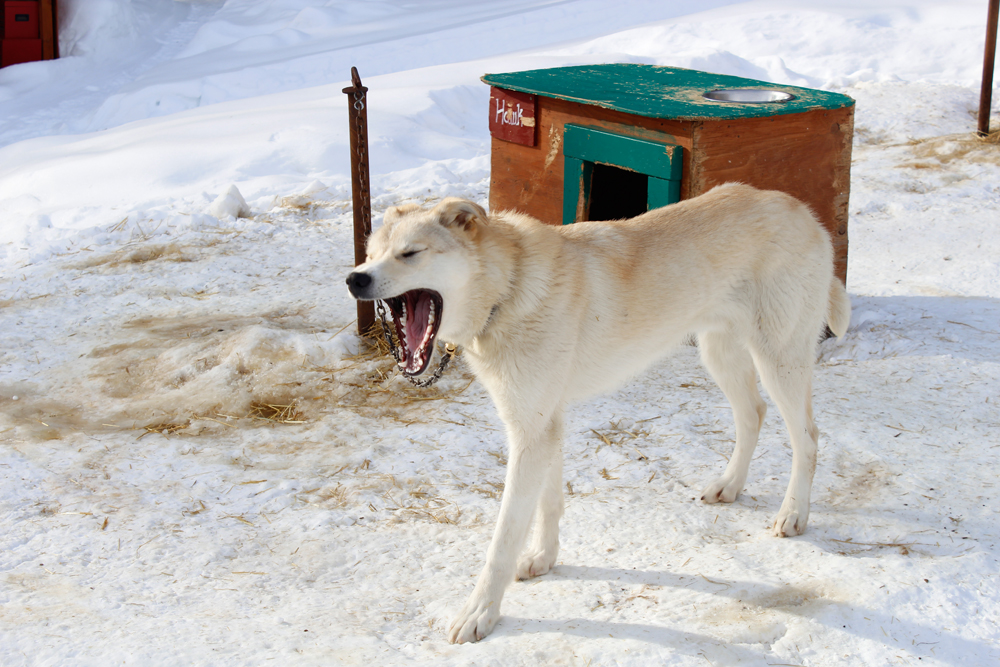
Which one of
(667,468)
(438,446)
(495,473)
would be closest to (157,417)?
(438,446)

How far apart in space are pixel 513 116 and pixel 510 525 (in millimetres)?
3444

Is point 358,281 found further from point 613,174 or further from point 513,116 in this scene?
point 613,174

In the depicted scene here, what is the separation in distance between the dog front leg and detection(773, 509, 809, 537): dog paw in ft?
3.59

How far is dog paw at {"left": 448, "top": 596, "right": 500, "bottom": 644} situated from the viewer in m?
2.67

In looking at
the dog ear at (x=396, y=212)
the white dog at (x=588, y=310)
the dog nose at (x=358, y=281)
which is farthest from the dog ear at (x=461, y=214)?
Result: the dog nose at (x=358, y=281)

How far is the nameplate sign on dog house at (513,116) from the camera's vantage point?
5391 millimetres

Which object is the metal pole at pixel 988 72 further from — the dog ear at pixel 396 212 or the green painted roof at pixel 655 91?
the dog ear at pixel 396 212

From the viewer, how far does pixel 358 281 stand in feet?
8.01

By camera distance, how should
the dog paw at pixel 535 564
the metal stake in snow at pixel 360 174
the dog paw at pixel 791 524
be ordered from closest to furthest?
the dog paw at pixel 535 564 < the dog paw at pixel 791 524 < the metal stake in snow at pixel 360 174

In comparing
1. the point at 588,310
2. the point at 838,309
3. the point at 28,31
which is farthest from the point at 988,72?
the point at 28,31

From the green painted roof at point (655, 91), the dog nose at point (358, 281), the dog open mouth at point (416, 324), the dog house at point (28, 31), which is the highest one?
the dog house at point (28, 31)

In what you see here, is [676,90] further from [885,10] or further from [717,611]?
[885,10]

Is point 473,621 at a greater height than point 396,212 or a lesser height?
lesser

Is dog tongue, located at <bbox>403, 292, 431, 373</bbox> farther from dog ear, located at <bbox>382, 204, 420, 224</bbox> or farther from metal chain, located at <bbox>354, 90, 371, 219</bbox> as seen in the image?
metal chain, located at <bbox>354, 90, 371, 219</bbox>
